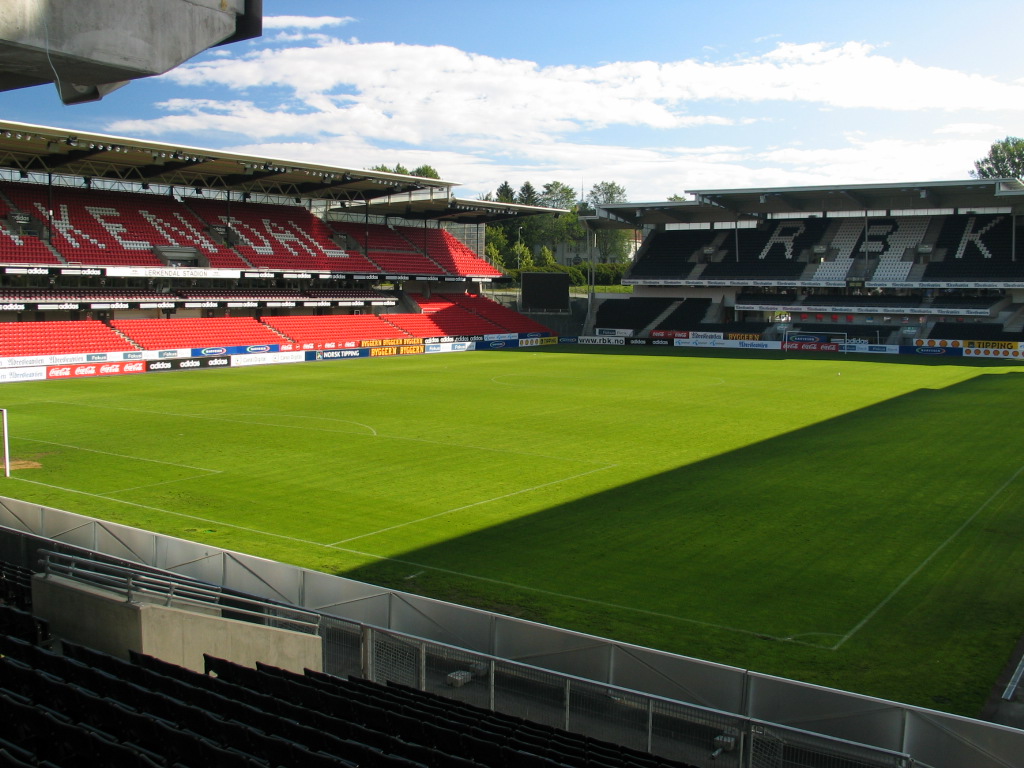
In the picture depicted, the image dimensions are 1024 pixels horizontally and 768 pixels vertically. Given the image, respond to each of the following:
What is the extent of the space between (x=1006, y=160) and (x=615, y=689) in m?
149

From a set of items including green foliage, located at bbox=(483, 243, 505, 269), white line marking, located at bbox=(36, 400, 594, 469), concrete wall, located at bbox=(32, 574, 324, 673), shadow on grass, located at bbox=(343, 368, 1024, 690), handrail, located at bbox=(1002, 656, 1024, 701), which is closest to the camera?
concrete wall, located at bbox=(32, 574, 324, 673)

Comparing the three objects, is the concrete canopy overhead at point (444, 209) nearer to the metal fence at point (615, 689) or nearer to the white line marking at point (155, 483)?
the white line marking at point (155, 483)

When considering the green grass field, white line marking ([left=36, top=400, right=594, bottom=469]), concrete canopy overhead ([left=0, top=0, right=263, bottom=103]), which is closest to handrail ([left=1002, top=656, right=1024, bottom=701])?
the green grass field

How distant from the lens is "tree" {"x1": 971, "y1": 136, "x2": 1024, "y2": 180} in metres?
132

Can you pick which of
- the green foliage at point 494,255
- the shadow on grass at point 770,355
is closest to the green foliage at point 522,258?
the green foliage at point 494,255

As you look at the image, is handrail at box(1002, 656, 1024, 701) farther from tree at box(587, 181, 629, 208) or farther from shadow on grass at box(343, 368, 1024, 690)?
tree at box(587, 181, 629, 208)

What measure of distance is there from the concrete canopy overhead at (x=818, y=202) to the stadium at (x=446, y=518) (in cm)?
122

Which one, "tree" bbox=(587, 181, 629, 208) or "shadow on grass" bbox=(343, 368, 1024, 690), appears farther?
"tree" bbox=(587, 181, 629, 208)

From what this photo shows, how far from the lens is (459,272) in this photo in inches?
3083

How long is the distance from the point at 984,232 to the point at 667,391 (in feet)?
140

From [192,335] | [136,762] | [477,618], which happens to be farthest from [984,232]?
[136,762]

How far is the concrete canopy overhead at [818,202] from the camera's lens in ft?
213

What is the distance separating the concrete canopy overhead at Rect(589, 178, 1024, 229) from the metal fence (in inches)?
2402

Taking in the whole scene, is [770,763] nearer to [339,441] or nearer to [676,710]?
[676,710]
